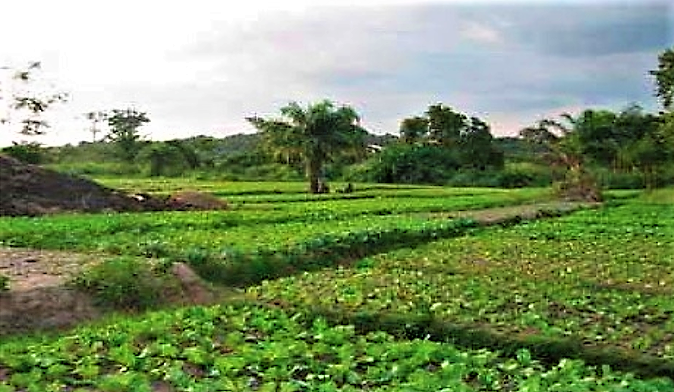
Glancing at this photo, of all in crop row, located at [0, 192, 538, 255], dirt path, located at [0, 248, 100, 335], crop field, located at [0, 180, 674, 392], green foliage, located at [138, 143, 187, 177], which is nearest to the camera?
crop field, located at [0, 180, 674, 392]

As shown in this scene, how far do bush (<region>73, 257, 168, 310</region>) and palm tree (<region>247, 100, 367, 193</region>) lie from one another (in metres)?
21.3

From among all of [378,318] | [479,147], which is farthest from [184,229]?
[479,147]

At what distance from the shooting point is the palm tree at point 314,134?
3145cm

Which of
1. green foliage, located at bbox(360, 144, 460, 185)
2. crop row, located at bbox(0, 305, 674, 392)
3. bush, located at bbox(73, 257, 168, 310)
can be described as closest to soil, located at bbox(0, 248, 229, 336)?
bush, located at bbox(73, 257, 168, 310)

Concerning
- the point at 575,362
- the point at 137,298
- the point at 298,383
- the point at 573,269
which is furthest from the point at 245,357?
the point at 573,269

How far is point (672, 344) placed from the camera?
6.57m

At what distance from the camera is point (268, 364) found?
19.8 ft

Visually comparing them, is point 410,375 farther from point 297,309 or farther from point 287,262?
point 287,262

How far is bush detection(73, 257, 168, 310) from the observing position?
9.37 m

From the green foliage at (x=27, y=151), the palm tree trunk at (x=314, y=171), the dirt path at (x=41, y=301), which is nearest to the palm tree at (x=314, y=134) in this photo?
the palm tree trunk at (x=314, y=171)

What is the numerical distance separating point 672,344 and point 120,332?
4.05 metres

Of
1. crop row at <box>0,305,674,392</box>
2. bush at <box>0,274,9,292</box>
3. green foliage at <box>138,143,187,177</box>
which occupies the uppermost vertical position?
green foliage at <box>138,143,187,177</box>

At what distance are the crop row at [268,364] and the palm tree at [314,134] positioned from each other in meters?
23.9

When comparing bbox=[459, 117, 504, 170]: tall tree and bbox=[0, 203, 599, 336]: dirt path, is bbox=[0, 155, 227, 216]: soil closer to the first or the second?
bbox=[0, 203, 599, 336]: dirt path
